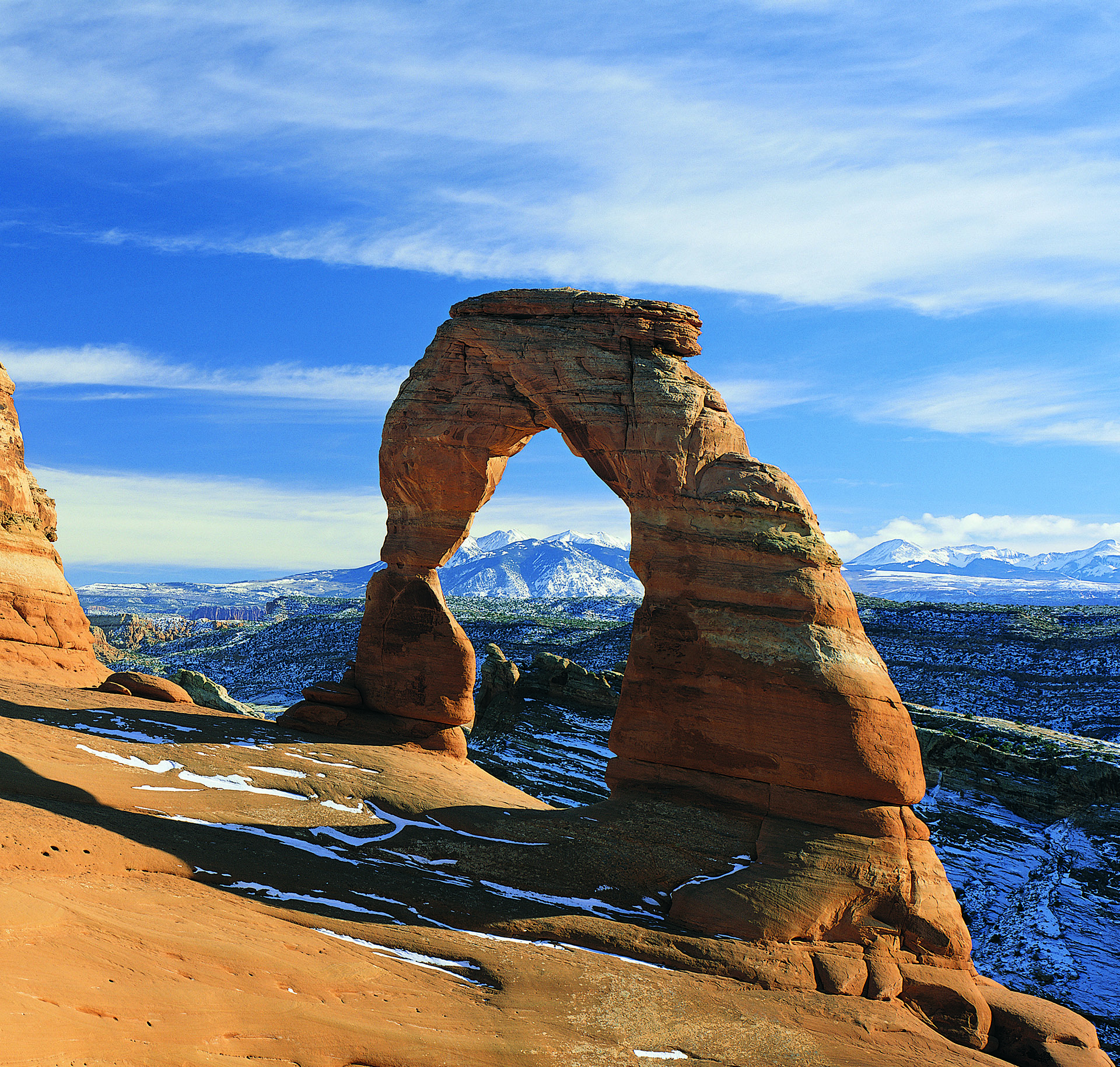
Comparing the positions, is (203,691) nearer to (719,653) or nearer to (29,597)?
(29,597)

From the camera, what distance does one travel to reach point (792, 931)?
1778cm

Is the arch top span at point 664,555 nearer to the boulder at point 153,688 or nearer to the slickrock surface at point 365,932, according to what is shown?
the slickrock surface at point 365,932

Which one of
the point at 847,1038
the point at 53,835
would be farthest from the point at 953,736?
the point at 53,835

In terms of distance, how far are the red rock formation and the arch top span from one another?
9341 millimetres

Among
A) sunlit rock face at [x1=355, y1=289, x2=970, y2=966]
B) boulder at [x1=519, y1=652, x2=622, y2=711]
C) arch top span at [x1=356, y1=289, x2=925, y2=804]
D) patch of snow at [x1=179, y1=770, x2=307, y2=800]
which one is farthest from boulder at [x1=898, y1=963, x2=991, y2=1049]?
boulder at [x1=519, y1=652, x2=622, y2=711]

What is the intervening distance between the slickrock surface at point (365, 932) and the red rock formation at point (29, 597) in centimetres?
364

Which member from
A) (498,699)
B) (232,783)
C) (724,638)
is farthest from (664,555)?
(498,699)

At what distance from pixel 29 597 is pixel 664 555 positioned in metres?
19.9

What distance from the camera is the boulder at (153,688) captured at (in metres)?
→ 28.1

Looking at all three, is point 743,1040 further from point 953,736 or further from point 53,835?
point 953,736

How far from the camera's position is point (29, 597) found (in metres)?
28.0

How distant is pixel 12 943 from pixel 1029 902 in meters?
41.4

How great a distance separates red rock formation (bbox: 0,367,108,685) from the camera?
27578 millimetres

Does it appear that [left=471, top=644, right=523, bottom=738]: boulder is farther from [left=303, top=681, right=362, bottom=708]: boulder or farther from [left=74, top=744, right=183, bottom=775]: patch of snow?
[left=74, top=744, right=183, bottom=775]: patch of snow
